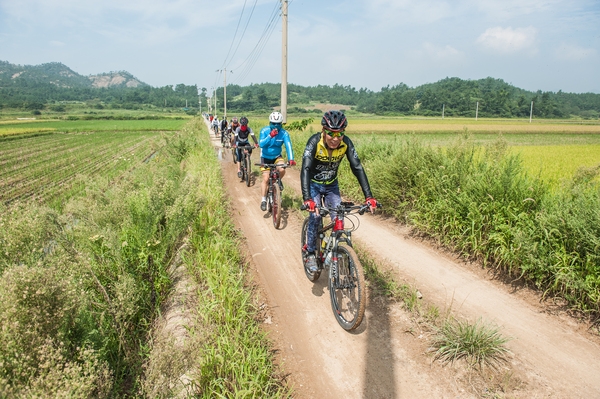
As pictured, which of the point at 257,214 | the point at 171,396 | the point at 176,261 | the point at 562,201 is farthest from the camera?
the point at 257,214

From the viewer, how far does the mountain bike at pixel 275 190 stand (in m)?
7.59

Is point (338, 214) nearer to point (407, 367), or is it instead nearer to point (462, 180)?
point (407, 367)

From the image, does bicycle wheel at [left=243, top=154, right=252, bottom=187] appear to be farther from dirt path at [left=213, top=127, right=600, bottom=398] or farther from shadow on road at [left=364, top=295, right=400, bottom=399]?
shadow on road at [left=364, top=295, right=400, bottom=399]

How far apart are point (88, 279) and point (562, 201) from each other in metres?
6.13

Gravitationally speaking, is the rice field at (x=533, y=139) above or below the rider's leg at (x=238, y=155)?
above

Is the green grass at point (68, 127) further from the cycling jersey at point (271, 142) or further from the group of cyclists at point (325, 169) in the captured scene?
the group of cyclists at point (325, 169)

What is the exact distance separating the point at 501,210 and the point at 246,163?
8.01 metres

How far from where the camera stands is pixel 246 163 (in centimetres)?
1184

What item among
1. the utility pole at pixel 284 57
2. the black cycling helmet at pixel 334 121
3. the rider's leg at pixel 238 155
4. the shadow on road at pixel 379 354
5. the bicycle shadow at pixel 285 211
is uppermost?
the utility pole at pixel 284 57

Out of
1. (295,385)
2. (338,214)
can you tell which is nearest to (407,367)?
(295,385)

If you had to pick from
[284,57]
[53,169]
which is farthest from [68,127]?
[284,57]

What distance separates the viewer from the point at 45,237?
365 centimetres

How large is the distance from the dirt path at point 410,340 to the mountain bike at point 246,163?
19.4ft

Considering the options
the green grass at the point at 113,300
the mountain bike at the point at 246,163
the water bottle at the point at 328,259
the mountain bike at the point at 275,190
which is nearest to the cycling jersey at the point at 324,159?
the water bottle at the point at 328,259
